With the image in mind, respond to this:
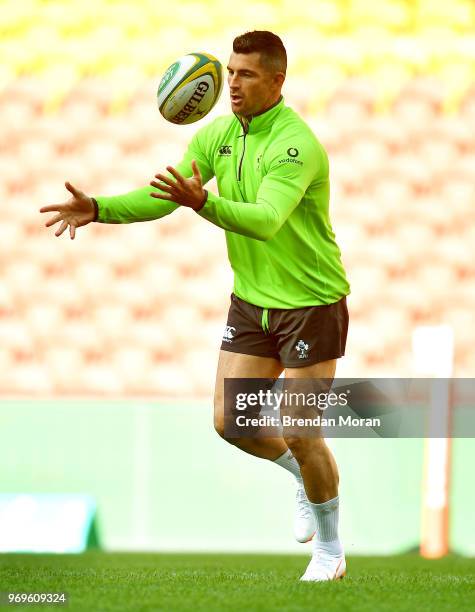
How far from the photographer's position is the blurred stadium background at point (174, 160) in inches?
271

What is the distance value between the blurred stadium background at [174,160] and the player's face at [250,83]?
10.1ft

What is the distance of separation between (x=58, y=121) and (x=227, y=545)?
2.71 meters

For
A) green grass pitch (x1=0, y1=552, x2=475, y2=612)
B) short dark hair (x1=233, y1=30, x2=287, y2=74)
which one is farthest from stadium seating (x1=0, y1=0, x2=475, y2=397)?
short dark hair (x1=233, y1=30, x2=287, y2=74)

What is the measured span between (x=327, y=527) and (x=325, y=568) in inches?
5.3

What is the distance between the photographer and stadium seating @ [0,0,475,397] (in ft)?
22.6

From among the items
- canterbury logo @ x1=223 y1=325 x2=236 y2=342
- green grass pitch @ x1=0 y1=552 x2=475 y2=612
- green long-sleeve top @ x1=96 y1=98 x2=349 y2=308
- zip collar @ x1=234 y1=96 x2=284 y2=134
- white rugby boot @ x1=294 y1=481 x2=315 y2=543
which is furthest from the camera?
white rugby boot @ x1=294 y1=481 x2=315 y2=543

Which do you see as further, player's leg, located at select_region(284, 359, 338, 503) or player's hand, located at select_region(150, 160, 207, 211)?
player's leg, located at select_region(284, 359, 338, 503)

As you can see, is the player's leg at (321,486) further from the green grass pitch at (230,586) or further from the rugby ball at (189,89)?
the rugby ball at (189,89)

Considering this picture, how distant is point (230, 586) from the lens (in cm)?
379

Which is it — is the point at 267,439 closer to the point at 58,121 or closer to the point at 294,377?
the point at 294,377

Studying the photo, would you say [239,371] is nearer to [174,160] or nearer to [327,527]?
[327,527]

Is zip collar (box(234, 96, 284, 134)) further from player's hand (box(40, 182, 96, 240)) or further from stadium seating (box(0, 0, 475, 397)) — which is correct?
stadium seating (box(0, 0, 475, 397))

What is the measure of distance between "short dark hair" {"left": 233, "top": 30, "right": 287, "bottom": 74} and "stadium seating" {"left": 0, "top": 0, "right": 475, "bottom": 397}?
123 inches

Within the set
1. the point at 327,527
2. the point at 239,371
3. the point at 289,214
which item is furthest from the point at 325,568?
the point at 289,214
